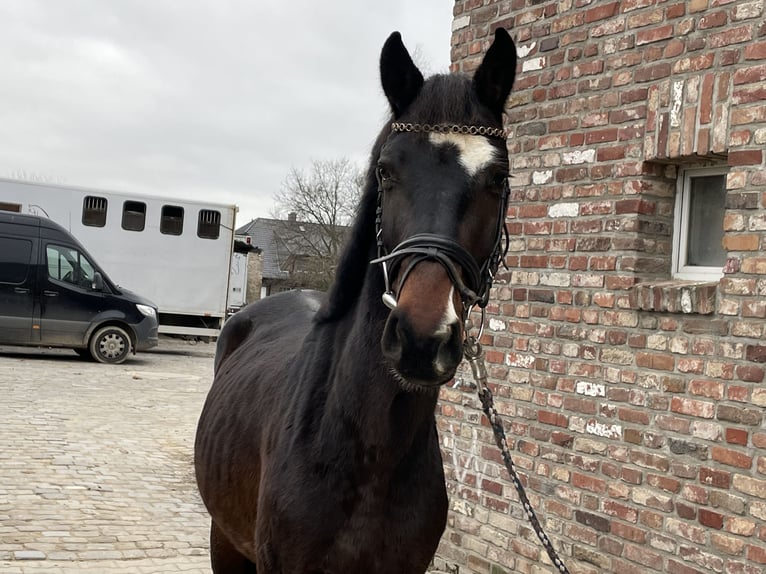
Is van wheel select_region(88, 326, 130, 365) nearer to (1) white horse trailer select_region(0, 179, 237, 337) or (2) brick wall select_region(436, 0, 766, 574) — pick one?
(1) white horse trailer select_region(0, 179, 237, 337)

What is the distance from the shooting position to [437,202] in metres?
2.36

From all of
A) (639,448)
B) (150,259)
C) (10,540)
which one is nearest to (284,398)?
(639,448)

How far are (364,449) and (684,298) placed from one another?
201 cm

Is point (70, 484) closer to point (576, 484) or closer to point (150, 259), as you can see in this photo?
point (576, 484)

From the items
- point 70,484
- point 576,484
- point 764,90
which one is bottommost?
point 70,484

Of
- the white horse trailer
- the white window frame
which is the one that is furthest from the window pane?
the white horse trailer

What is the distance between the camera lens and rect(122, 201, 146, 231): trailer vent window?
20.8 m

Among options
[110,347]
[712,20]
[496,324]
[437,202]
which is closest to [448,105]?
[437,202]

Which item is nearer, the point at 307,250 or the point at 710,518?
the point at 710,518

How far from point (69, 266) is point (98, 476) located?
34.1 feet

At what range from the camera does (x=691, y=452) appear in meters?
3.89

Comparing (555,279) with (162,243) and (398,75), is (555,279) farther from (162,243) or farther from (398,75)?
(162,243)

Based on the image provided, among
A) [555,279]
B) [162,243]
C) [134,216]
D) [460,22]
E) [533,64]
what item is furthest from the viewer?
[162,243]

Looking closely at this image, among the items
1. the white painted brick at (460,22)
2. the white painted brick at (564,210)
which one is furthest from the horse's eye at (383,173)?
the white painted brick at (460,22)
